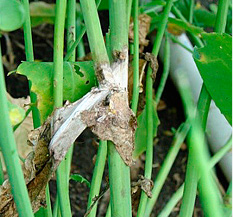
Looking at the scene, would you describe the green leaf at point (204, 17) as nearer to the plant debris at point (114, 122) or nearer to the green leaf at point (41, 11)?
the green leaf at point (41, 11)

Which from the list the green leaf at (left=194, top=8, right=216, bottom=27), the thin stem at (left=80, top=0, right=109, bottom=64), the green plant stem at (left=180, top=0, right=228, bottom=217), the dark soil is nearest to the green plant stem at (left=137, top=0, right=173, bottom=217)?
the green plant stem at (left=180, top=0, right=228, bottom=217)

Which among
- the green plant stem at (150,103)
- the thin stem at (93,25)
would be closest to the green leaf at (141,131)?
the green plant stem at (150,103)

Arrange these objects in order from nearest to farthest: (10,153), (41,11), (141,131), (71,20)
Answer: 1. (10,153)
2. (71,20)
3. (141,131)
4. (41,11)

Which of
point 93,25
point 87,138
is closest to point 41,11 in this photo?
point 87,138

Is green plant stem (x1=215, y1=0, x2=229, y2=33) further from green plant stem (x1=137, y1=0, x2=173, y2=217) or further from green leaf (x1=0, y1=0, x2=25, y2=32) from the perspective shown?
green leaf (x1=0, y1=0, x2=25, y2=32)

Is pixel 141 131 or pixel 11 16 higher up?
pixel 11 16

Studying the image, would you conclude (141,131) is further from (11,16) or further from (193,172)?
(11,16)
